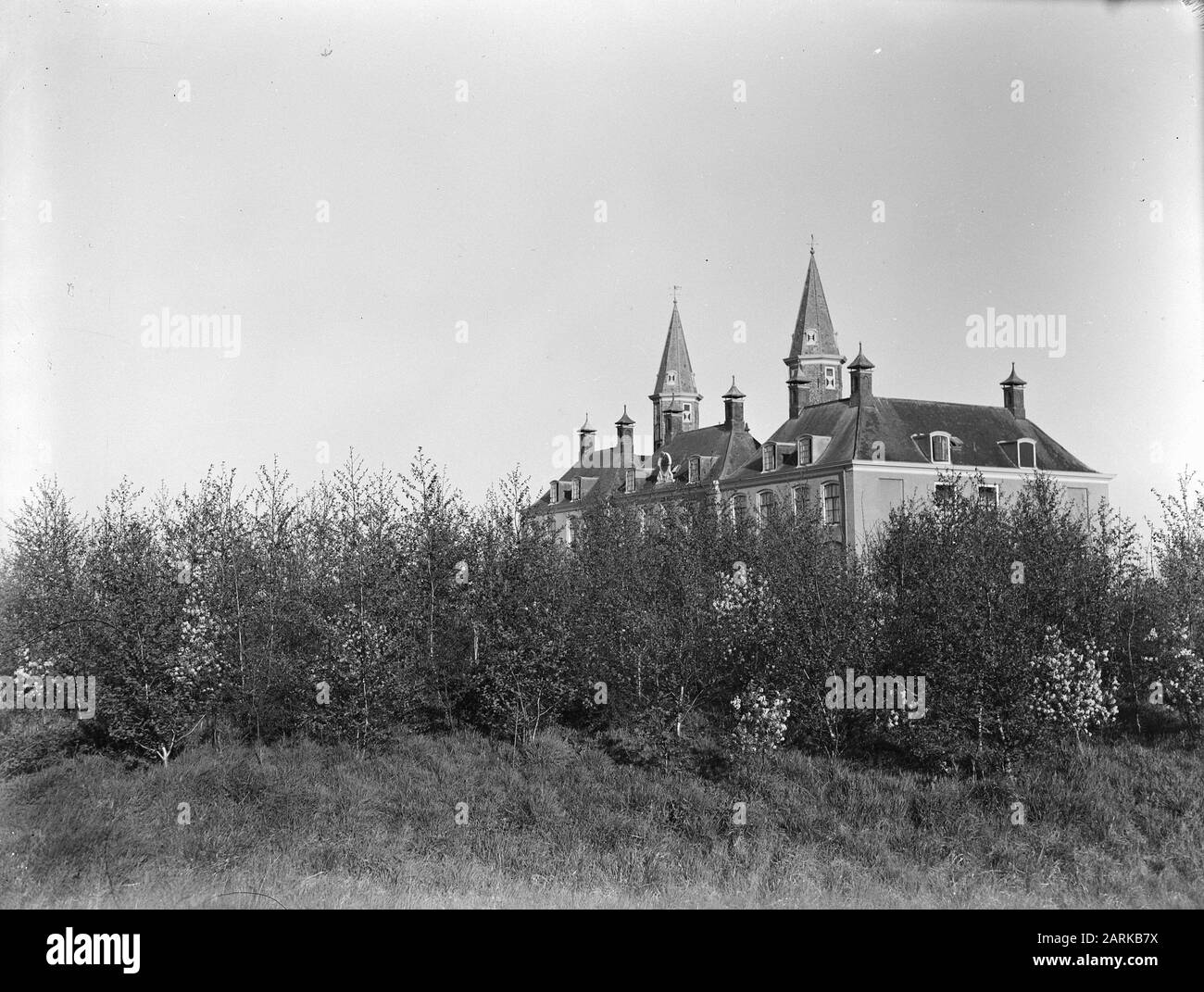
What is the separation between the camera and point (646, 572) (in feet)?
86.0

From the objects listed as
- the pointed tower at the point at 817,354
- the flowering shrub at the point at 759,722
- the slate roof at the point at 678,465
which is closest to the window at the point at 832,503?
the slate roof at the point at 678,465

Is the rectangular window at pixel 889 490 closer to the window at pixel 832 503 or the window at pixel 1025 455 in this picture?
the window at pixel 832 503

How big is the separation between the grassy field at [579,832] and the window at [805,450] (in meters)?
34.6

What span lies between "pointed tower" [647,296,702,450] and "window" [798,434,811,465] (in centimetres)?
2627

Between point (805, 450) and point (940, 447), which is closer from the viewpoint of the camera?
point (940, 447)

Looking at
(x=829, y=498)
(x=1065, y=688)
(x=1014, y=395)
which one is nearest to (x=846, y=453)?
(x=829, y=498)

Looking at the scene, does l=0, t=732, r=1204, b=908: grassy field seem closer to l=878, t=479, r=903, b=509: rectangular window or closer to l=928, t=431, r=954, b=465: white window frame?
l=878, t=479, r=903, b=509: rectangular window

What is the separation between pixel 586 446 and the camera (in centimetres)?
7631


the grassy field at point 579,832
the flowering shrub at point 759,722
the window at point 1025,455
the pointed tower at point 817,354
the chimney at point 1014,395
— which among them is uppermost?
the pointed tower at point 817,354

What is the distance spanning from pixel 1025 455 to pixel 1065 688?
37.9 metres

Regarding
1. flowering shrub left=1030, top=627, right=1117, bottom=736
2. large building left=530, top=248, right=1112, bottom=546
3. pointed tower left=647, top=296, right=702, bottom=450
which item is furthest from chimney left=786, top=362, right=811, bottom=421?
flowering shrub left=1030, top=627, right=1117, bottom=736

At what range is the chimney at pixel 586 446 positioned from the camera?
2965 inches

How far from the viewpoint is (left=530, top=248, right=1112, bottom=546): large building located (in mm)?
50031

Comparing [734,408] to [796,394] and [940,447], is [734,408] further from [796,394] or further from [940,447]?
[940,447]
